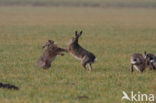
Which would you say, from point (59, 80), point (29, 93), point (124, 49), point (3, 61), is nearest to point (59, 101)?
point (29, 93)

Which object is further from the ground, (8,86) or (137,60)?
(137,60)

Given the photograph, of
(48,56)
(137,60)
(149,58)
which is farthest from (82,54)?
(149,58)

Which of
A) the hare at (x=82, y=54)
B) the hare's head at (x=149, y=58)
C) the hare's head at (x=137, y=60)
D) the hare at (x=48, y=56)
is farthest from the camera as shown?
the hare at (x=48, y=56)

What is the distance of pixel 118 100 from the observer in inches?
445

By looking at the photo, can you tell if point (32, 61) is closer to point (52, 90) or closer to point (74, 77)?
point (74, 77)

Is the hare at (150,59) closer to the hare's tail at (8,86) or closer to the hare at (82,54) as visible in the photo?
the hare at (82,54)

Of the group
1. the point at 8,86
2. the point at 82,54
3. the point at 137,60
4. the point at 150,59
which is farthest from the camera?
the point at 82,54

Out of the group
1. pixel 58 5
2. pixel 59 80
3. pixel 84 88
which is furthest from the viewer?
pixel 58 5

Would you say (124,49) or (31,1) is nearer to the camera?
(124,49)

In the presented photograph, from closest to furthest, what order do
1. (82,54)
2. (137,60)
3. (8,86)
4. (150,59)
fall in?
(8,86) < (137,60) < (150,59) < (82,54)

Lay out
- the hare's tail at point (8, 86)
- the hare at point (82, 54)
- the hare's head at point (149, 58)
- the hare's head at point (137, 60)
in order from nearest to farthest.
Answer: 1. the hare's tail at point (8, 86)
2. the hare's head at point (137, 60)
3. the hare at point (82, 54)
4. the hare's head at point (149, 58)

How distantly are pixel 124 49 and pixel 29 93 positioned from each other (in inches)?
575

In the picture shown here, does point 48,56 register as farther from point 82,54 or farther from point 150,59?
Result: point 150,59

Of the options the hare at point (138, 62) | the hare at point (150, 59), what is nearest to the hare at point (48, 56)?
the hare at point (138, 62)
